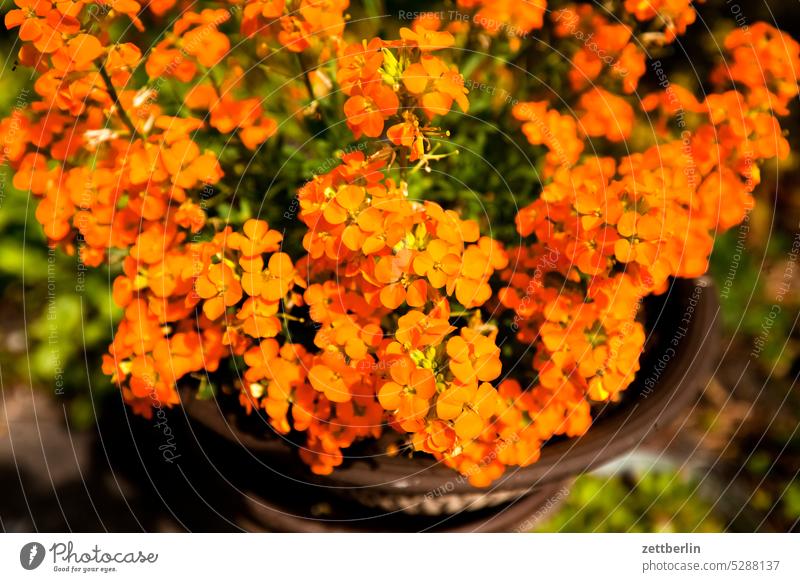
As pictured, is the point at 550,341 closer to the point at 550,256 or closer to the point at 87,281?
the point at 550,256

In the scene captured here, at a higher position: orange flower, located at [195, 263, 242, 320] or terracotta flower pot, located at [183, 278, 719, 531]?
orange flower, located at [195, 263, 242, 320]

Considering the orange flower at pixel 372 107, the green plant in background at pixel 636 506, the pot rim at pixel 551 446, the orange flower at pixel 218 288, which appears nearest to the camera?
the orange flower at pixel 372 107

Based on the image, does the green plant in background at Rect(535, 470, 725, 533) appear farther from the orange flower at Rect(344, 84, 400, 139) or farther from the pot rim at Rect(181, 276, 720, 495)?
the orange flower at Rect(344, 84, 400, 139)

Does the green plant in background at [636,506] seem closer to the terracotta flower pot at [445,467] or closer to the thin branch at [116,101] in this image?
the terracotta flower pot at [445,467]

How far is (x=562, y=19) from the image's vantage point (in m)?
1.22

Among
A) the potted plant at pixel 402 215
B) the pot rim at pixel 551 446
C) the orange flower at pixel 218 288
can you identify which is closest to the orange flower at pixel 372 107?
the potted plant at pixel 402 215

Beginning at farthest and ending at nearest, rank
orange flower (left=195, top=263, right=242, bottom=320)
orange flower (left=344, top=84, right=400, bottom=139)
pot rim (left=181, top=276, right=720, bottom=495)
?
pot rim (left=181, top=276, right=720, bottom=495), orange flower (left=195, top=263, right=242, bottom=320), orange flower (left=344, top=84, right=400, bottom=139)

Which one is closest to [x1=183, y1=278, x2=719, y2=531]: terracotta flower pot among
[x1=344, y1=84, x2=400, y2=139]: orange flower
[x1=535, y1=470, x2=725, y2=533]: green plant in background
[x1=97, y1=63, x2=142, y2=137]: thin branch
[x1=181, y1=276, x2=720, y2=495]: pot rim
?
[x1=181, y1=276, x2=720, y2=495]: pot rim

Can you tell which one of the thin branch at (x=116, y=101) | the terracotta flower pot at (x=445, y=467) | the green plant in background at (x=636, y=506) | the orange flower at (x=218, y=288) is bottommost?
the green plant in background at (x=636, y=506)

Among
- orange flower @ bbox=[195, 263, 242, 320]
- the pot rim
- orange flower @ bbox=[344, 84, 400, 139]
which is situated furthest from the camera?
the pot rim

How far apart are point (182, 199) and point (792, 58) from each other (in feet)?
3.68

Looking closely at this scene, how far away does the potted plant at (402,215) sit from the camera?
2.71 ft

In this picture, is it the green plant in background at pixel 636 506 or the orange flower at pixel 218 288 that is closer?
the orange flower at pixel 218 288

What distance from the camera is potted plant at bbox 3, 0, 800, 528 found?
0.83 metres
